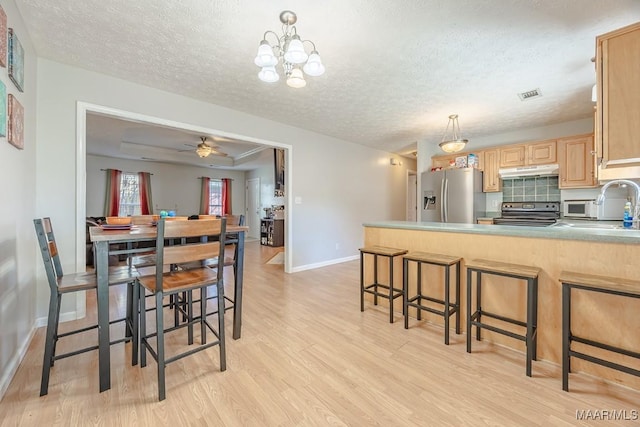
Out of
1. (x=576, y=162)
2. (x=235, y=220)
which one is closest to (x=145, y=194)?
(x=235, y=220)

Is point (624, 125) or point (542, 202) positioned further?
point (542, 202)

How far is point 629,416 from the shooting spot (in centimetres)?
136

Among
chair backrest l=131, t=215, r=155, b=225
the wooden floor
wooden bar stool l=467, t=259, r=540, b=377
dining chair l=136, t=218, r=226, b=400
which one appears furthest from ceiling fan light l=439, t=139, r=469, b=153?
chair backrest l=131, t=215, r=155, b=225

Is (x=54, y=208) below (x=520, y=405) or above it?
above

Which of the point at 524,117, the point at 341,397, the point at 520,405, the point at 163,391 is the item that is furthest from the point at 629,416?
the point at 524,117

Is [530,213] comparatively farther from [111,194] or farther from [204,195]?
[111,194]

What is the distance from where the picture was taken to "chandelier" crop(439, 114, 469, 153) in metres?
3.59

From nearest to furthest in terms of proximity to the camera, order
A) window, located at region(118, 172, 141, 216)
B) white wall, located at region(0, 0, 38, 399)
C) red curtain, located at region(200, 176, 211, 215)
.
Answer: white wall, located at region(0, 0, 38, 399)
window, located at region(118, 172, 141, 216)
red curtain, located at region(200, 176, 211, 215)

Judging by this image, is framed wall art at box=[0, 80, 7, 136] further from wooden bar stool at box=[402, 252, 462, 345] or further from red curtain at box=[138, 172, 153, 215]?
red curtain at box=[138, 172, 153, 215]

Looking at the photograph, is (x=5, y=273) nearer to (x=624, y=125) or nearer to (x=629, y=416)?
(x=629, y=416)

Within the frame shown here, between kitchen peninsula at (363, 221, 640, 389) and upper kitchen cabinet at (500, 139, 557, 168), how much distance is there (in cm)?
282

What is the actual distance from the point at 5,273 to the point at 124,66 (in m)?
2.00

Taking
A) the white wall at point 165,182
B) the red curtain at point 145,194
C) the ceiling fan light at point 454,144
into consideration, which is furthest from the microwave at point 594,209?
the red curtain at point 145,194

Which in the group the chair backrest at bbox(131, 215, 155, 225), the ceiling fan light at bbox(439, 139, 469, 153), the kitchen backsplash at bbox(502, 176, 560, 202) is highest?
the ceiling fan light at bbox(439, 139, 469, 153)
